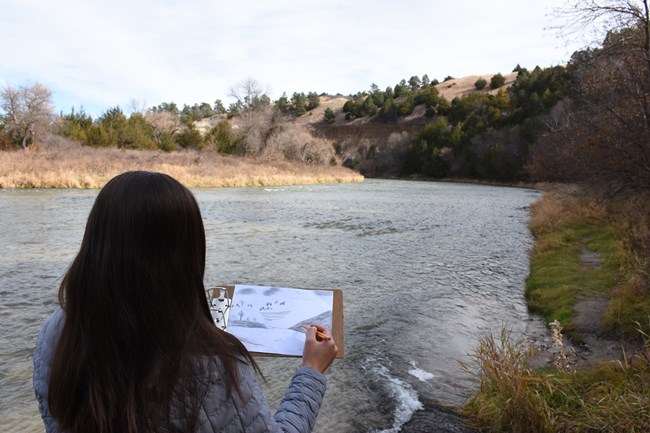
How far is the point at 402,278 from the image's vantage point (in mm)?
10258

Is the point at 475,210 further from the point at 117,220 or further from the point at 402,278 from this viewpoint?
the point at 117,220

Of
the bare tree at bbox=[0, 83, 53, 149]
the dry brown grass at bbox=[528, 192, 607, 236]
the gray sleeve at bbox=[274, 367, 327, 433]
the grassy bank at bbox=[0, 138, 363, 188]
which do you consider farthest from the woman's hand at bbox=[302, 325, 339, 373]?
the bare tree at bbox=[0, 83, 53, 149]

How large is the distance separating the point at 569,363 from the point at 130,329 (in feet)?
18.1

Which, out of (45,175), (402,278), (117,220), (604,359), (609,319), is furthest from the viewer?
(45,175)

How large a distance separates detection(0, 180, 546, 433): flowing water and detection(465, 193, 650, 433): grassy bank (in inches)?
19.7

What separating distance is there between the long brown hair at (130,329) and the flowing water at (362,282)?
340 centimetres

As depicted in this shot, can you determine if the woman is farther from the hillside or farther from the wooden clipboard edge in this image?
the hillside

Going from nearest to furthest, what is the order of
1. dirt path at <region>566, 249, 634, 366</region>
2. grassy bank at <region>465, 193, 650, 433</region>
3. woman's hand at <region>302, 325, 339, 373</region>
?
woman's hand at <region>302, 325, 339, 373</region> < grassy bank at <region>465, 193, 650, 433</region> < dirt path at <region>566, 249, 634, 366</region>

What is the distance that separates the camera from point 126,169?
32.9m

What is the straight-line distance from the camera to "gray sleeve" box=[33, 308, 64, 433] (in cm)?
148

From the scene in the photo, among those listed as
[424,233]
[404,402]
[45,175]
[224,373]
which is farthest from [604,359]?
[45,175]

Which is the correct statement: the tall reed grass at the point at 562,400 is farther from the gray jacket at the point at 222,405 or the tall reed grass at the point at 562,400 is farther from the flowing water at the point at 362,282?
the gray jacket at the point at 222,405

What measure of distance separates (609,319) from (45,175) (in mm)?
30025

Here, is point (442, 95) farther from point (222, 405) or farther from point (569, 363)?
point (222, 405)
